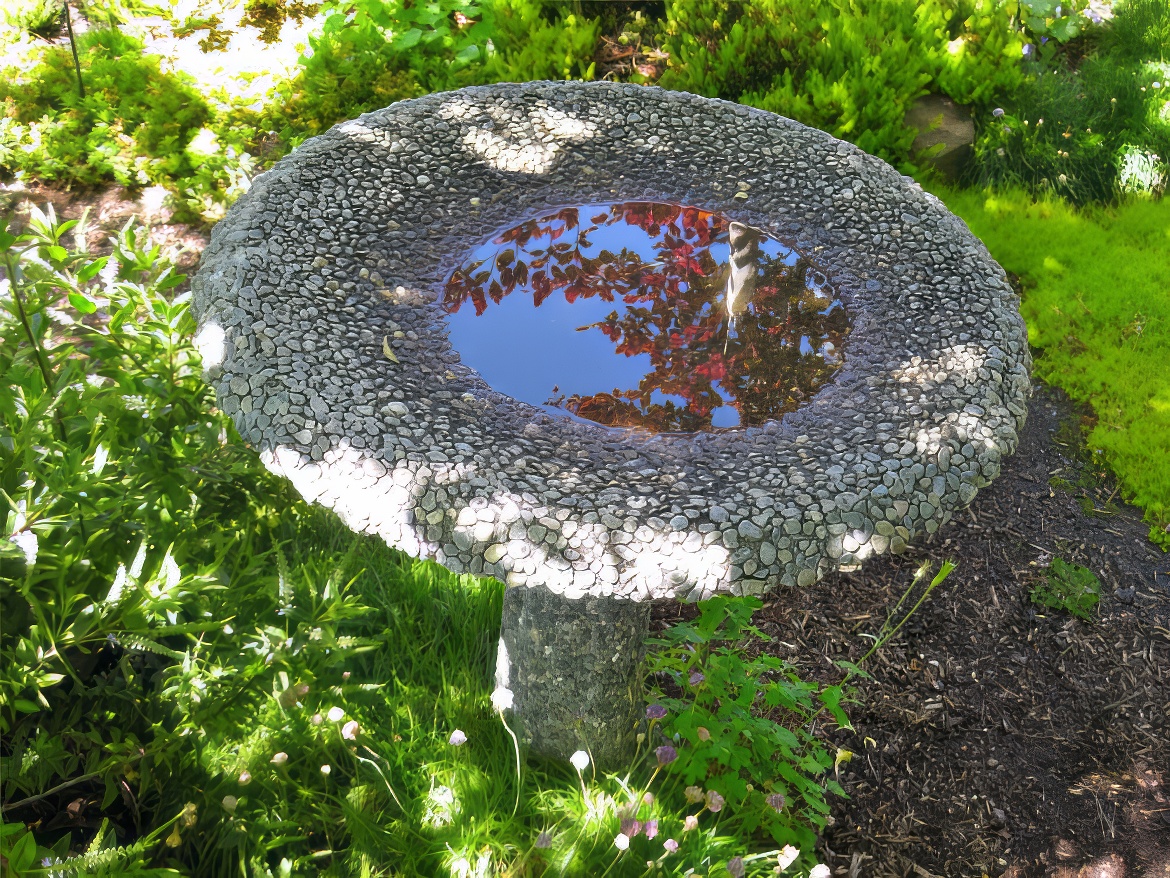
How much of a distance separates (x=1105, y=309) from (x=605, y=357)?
3.35 m

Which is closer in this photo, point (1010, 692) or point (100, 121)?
point (1010, 692)

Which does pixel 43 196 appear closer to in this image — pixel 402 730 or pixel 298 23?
pixel 298 23

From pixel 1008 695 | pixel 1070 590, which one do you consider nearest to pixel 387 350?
pixel 1008 695

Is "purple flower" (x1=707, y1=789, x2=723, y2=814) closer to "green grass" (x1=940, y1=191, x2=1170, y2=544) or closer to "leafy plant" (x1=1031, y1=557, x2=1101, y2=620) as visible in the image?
"leafy plant" (x1=1031, y1=557, x2=1101, y2=620)

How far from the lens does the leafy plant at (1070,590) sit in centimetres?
338

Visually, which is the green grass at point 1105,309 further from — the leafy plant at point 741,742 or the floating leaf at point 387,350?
the floating leaf at point 387,350

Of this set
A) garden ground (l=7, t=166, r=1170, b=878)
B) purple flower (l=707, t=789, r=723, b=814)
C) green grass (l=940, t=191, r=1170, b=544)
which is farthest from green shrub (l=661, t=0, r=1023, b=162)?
purple flower (l=707, t=789, r=723, b=814)

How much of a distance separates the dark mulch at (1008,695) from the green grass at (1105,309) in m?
0.21

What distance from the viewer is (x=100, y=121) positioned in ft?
17.6

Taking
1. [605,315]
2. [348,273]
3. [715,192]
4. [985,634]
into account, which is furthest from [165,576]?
[985,634]

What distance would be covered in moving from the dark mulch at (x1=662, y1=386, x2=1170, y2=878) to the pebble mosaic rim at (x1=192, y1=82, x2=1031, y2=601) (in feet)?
4.34

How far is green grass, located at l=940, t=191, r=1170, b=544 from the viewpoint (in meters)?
3.87

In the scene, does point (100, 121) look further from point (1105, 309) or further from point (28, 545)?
point (1105, 309)

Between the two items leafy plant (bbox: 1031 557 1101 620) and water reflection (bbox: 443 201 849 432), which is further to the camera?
leafy plant (bbox: 1031 557 1101 620)
